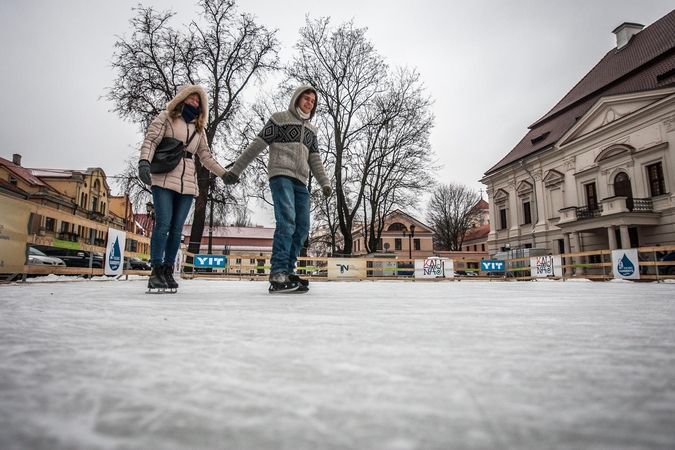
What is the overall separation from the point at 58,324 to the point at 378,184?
18845 mm

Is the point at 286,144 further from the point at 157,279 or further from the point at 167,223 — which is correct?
the point at 157,279

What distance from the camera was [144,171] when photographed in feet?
10.5

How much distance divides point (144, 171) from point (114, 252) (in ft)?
16.6

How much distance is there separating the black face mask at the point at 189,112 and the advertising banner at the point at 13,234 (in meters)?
3.17

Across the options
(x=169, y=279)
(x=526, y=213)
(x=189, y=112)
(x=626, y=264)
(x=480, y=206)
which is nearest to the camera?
(x=169, y=279)

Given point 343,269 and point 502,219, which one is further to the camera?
point 502,219

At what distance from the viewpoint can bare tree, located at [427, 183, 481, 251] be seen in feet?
137

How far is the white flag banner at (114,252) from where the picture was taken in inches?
277

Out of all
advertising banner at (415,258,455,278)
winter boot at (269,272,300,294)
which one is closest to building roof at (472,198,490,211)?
advertising banner at (415,258,455,278)

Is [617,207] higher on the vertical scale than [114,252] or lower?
higher

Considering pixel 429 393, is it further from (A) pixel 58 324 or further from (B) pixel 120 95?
(B) pixel 120 95

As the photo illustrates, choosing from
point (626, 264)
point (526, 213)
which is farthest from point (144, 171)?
point (526, 213)

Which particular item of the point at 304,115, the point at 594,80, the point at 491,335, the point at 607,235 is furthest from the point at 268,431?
the point at 594,80

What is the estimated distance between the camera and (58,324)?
132 centimetres
